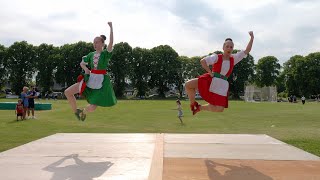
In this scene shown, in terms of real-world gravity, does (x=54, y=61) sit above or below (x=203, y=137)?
above

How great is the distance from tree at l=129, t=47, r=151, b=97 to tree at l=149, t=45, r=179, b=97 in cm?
144

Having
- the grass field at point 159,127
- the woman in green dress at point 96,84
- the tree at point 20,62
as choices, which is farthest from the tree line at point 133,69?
the woman in green dress at point 96,84

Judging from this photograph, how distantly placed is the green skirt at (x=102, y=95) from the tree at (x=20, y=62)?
273 ft

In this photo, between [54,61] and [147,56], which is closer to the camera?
[54,61]

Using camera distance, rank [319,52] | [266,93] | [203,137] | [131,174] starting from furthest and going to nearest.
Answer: [319,52], [266,93], [203,137], [131,174]

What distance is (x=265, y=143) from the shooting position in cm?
889

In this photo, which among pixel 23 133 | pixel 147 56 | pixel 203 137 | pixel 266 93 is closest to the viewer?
pixel 203 137

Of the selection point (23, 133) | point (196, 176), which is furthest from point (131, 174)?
point (23, 133)

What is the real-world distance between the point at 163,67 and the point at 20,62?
33.3 meters

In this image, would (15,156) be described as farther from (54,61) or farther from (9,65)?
(9,65)

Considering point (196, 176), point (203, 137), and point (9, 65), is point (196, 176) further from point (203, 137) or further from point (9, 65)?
point (9, 65)

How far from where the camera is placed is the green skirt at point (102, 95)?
323 inches

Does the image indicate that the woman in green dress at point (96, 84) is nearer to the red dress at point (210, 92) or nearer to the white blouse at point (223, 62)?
the red dress at point (210, 92)

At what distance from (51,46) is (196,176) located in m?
87.0
